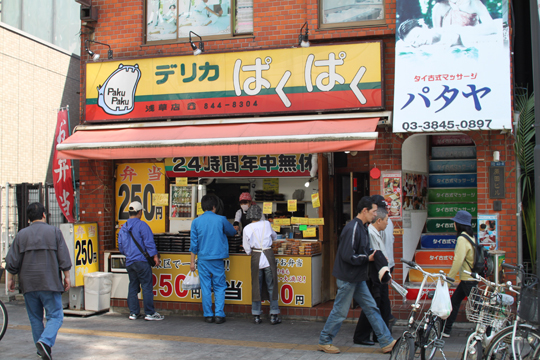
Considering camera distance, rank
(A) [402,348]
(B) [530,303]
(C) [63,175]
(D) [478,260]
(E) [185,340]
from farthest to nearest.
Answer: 1. (C) [63,175]
2. (E) [185,340]
3. (D) [478,260]
4. (A) [402,348]
5. (B) [530,303]

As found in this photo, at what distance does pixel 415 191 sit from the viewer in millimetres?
9359

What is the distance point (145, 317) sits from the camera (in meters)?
8.79

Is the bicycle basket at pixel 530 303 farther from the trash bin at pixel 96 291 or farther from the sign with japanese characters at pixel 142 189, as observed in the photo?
the trash bin at pixel 96 291

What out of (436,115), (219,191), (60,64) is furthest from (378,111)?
(60,64)

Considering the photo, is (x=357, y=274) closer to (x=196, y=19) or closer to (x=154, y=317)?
(x=154, y=317)

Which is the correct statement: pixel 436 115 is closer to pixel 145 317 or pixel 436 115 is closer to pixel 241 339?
pixel 241 339

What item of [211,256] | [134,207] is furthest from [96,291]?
[211,256]

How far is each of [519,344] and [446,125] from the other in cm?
353

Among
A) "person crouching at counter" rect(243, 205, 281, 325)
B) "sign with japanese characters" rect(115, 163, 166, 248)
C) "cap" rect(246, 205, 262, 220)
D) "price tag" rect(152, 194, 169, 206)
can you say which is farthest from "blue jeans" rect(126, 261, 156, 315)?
"cap" rect(246, 205, 262, 220)

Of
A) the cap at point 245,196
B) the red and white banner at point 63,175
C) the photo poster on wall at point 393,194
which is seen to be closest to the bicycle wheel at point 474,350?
the photo poster on wall at point 393,194

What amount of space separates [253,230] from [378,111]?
8.95 ft

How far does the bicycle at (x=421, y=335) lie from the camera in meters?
5.33

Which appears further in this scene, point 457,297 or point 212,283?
point 212,283

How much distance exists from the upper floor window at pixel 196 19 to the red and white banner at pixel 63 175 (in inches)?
86.5
